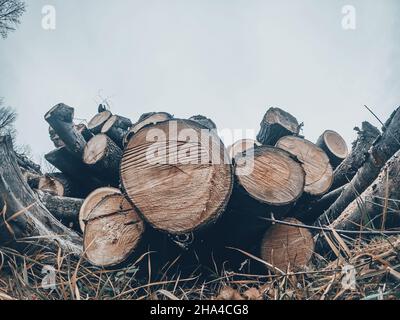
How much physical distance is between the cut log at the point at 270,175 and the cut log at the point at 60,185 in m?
1.60

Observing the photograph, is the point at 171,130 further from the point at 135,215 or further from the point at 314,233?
the point at 314,233

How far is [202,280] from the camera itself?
1.48m

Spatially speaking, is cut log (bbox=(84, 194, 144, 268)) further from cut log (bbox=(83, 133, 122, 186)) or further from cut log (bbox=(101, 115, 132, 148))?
cut log (bbox=(101, 115, 132, 148))

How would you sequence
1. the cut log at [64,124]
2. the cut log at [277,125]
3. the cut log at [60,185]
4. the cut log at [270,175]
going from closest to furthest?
the cut log at [270,175] → the cut log at [64,124] → the cut log at [277,125] → the cut log at [60,185]

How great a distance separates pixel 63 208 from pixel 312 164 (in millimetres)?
1665

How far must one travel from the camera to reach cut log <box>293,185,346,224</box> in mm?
1960

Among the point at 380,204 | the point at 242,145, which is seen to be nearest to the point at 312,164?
the point at 380,204

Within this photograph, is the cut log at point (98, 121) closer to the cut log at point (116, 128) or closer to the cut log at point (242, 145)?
the cut log at point (116, 128)

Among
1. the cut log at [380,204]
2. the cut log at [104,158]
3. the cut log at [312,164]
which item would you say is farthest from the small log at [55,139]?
the cut log at [380,204]

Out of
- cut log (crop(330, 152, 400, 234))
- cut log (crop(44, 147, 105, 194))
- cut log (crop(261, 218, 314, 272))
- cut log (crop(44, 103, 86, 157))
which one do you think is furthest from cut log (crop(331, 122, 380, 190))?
cut log (crop(44, 103, 86, 157))

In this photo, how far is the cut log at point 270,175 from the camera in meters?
1.36

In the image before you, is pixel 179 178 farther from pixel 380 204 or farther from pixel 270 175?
pixel 380 204
